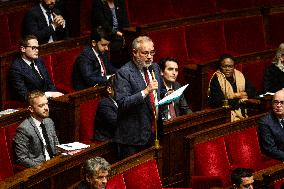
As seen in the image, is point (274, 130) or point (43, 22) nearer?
point (274, 130)


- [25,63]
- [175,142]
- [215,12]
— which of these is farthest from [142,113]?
[215,12]

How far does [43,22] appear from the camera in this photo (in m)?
2.22

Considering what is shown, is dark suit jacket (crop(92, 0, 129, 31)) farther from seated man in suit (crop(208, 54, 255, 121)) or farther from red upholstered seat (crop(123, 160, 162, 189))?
red upholstered seat (crop(123, 160, 162, 189))

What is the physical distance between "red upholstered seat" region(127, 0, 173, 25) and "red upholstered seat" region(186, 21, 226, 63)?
0.59 feet

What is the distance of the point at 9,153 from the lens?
64.6 inches

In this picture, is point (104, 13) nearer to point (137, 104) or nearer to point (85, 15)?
point (85, 15)

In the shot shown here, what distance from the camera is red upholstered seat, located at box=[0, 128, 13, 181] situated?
161 centimetres

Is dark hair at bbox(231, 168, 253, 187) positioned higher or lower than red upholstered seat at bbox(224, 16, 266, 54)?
lower

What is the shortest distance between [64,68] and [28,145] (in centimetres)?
58

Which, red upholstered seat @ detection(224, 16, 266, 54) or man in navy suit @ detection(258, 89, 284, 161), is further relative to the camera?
red upholstered seat @ detection(224, 16, 266, 54)

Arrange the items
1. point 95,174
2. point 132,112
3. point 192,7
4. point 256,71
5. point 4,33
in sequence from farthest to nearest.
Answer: point 192,7 < point 256,71 < point 4,33 < point 132,112 < point 95,174

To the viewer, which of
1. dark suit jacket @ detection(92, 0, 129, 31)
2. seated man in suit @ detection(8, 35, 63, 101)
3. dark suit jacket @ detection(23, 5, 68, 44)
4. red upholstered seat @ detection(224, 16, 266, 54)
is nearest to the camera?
seated man in suit @ detection(8, 35, 63, 101)

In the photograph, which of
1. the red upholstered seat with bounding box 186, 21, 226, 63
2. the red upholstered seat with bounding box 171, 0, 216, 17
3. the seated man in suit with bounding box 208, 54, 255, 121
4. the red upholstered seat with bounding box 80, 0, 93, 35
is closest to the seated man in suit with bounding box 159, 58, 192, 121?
the seated man in suit with bounding box 208, 54, 255, 121

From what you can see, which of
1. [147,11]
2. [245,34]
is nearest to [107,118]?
[147,11]
